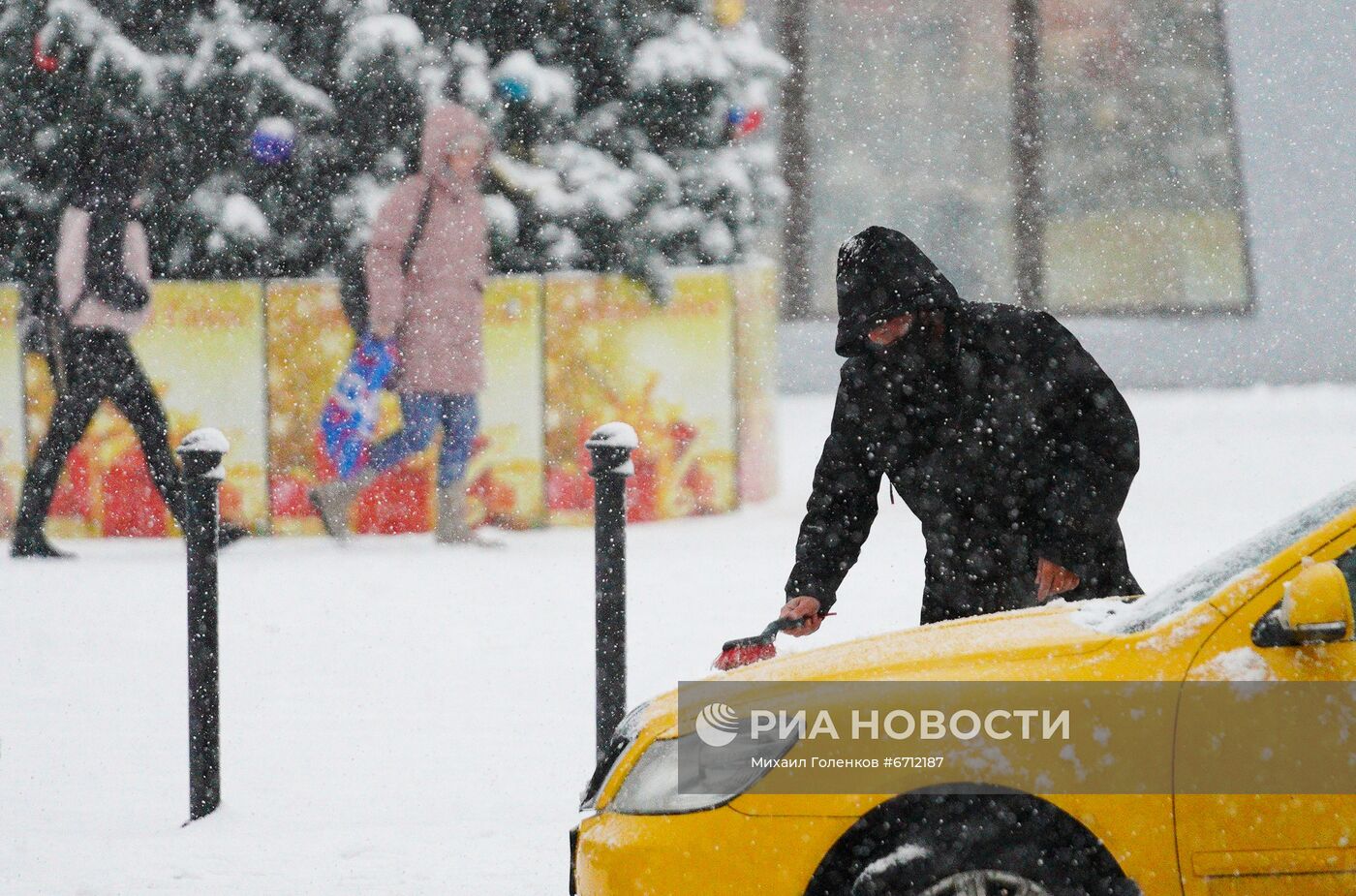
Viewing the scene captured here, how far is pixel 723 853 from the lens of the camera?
3.10 m

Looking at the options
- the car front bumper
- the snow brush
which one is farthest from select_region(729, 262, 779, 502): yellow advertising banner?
the car front bumper

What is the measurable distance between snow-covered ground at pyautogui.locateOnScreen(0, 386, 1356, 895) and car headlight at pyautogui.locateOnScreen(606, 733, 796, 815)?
1.23 metres

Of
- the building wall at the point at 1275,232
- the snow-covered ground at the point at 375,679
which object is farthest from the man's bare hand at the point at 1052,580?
the building wall at the point at 1275,232

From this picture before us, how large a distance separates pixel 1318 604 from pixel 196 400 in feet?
27.7

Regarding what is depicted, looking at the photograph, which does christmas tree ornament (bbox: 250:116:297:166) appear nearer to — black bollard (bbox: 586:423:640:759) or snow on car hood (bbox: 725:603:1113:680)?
black bollard (bbox: 586:423:640:759)

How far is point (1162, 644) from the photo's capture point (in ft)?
10.2

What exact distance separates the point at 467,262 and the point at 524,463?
1231 millimetres

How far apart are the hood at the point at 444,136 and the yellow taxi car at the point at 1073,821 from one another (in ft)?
24.1

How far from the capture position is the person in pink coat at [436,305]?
1014 centimetres

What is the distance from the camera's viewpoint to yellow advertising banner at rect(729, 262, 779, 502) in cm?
1080

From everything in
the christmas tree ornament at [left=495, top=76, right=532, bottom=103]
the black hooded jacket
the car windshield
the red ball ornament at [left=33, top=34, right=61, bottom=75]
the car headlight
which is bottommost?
the car headlight

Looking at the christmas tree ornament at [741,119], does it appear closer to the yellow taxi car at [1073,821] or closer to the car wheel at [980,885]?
the yellow taxi car at [1073,821]

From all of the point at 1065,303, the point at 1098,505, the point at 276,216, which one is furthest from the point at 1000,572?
the point at 1065,303

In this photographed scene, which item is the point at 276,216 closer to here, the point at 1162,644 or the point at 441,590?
the point at 441,590
